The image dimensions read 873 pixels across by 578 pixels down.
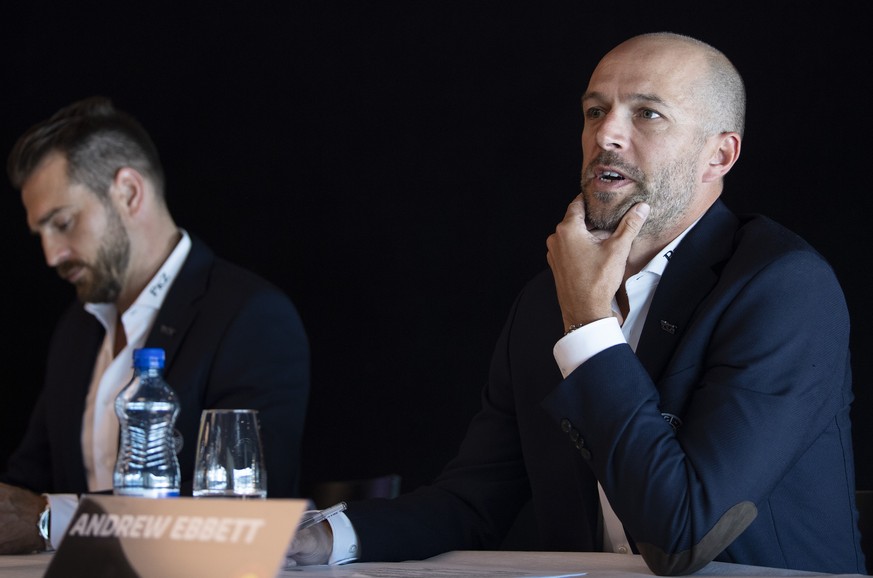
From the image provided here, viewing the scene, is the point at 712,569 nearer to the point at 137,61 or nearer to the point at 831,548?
the point at 831,548

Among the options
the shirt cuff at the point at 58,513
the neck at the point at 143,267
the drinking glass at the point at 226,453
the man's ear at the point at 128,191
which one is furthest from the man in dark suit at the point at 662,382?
the man's ear at the point at 128,191

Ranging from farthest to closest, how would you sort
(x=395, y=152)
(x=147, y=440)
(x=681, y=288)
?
(x=395, y=152) < (x=147, y=440) < (x=681, y=288)

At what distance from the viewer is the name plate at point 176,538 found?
95 cm

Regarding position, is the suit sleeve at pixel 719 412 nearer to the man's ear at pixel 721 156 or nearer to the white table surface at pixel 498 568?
the white table surface at pixel 498 568

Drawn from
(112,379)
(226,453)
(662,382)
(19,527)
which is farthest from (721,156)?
(112,379)

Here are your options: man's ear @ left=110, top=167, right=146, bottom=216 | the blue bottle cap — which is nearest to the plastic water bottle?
the blue bottle cap

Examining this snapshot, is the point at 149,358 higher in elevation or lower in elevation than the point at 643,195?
lower

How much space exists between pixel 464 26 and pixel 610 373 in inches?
76.7

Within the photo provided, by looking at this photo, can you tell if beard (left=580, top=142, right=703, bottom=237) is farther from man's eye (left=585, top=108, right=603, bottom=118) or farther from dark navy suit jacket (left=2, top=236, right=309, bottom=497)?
dark navy suit jacket (left=2, top=236, right=309, bottom=497)

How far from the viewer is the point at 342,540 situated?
1704mm

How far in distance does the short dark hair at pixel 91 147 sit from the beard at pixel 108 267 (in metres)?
0.12

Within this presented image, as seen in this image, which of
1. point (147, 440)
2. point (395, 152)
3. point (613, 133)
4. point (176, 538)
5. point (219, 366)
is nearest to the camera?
point (176, 538)

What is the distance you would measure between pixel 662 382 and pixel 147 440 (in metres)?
0.99

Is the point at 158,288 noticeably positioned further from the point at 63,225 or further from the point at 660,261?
the point at 660,261
